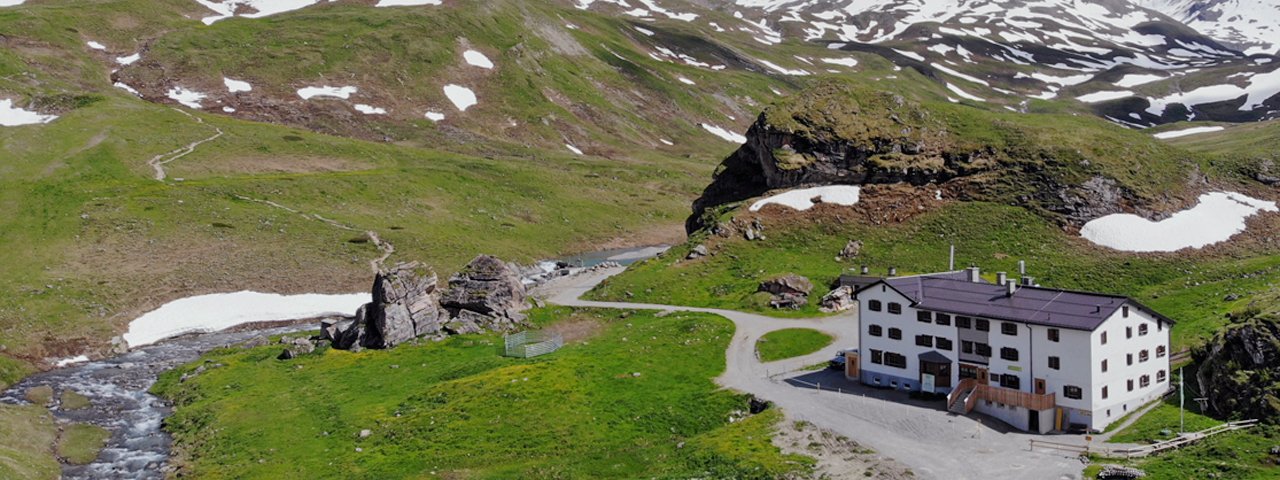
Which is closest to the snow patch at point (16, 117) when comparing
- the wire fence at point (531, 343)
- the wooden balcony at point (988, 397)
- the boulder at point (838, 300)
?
the wire fence at point (531, 343)

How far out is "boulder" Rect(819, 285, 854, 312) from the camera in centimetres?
8362

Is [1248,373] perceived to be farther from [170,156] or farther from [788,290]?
[170,156]

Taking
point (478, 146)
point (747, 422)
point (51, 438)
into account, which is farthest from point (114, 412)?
point (478, 146)

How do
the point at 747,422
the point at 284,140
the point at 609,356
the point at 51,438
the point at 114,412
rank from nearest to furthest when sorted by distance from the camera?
the point at 747,422 → the point at 51,438 → the point at 114,412 → the point at 609,356 → the point at 284,140

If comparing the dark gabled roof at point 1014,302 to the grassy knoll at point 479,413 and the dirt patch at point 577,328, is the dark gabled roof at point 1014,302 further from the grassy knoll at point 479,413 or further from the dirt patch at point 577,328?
the dirt patch at point 577,328

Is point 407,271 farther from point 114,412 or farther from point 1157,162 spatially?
point 1157,162

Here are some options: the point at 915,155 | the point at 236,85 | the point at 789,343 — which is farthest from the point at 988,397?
the point at 236,85

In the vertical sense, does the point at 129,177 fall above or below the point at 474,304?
above

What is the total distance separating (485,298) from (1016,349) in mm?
43868

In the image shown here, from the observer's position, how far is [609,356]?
71.1 metres

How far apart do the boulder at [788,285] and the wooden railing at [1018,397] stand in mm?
29775

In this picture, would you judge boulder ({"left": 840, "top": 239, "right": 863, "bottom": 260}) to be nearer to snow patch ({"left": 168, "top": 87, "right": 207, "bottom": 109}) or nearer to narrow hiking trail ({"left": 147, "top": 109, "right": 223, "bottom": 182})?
narrow hiking trail ({"left": 147, "top": 109, "right": 223, "bottom": 182})

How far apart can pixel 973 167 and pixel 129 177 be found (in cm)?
9608

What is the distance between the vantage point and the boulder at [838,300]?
83.6 m
